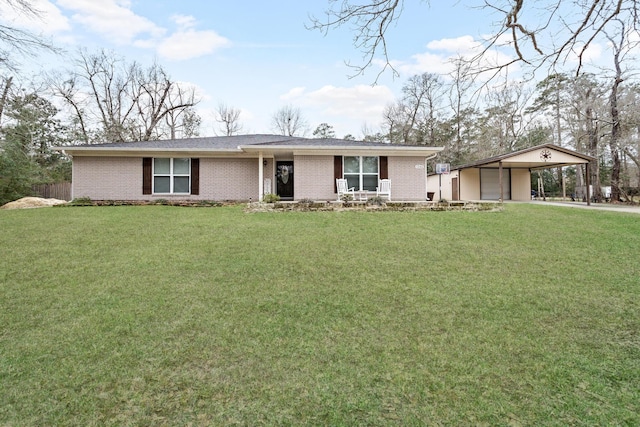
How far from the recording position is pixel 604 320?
333cm

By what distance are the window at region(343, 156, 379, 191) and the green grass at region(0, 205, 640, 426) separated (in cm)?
649

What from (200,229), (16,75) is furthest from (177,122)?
(200,229)

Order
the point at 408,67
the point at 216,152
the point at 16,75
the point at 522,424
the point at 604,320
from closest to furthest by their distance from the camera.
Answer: the point at 522,424 → the point at 604,320 → the point at 408,67 → the point at 16,75 → the point at 216,152

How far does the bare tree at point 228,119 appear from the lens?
3142 cm

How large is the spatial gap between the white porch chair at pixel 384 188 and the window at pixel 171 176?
7.35m

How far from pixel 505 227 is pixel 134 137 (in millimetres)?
27909

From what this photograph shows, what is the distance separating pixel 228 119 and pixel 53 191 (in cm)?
1784

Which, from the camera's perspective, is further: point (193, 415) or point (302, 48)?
point (302, 48)

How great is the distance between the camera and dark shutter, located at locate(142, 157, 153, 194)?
41.3 feet

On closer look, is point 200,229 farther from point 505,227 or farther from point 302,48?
point 505,227

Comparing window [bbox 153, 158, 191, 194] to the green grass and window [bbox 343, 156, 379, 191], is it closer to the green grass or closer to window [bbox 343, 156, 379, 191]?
window [bbox 343, 156, 379, 191]

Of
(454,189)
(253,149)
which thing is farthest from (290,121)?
(253,149)

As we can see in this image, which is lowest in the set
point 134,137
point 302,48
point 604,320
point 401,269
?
point 604,320

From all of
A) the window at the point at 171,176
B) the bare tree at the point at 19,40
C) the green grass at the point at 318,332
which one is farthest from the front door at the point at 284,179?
the bare tree at the point at 19,40
